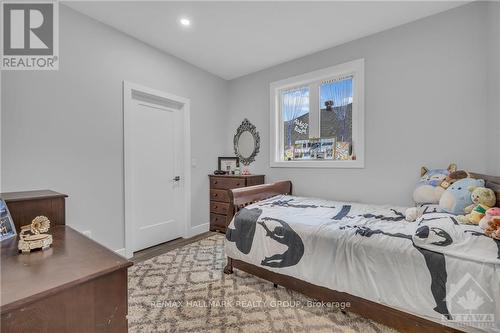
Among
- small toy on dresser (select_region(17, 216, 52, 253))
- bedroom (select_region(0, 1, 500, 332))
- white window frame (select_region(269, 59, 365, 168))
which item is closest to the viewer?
small toy on dresser (select_region(17, 216, 52, 253))

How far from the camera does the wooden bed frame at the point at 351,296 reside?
1343 mm

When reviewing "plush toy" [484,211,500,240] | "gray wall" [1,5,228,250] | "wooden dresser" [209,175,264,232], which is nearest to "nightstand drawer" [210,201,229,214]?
"wooden dresser" [209,175,264,232]

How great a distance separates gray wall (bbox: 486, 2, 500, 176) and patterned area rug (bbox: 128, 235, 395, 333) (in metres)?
1.71

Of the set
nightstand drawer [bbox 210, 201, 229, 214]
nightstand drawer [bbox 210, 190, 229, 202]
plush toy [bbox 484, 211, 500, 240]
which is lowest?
nightstand drawer [bbox 210, 201, 229, 214]

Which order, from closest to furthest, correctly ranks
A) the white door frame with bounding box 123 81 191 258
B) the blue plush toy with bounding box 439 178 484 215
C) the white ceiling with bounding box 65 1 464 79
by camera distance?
the blue plush toy with bounding box 439 178 484 215
the white ceiling with bounding box 65 1 464 79
the white door frame with bounding box 123 81 191 258

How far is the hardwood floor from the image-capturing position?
2.65 metres

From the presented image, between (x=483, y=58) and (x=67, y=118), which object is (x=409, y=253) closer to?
(x=483, y=58)

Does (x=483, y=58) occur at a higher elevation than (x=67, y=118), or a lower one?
higher

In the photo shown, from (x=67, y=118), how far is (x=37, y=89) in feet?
1.02

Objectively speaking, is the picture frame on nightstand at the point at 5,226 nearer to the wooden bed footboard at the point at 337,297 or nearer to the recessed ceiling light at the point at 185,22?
the wooden bed footboard at the point at 337,297

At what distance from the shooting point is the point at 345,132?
116 inches

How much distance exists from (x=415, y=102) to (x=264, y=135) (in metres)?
1.97

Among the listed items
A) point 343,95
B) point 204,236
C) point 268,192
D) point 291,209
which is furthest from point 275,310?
point 343,95

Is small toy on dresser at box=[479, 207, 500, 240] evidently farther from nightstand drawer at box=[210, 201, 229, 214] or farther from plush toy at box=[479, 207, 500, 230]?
nightstand drawer at box=[210, 201, 229, 214]
